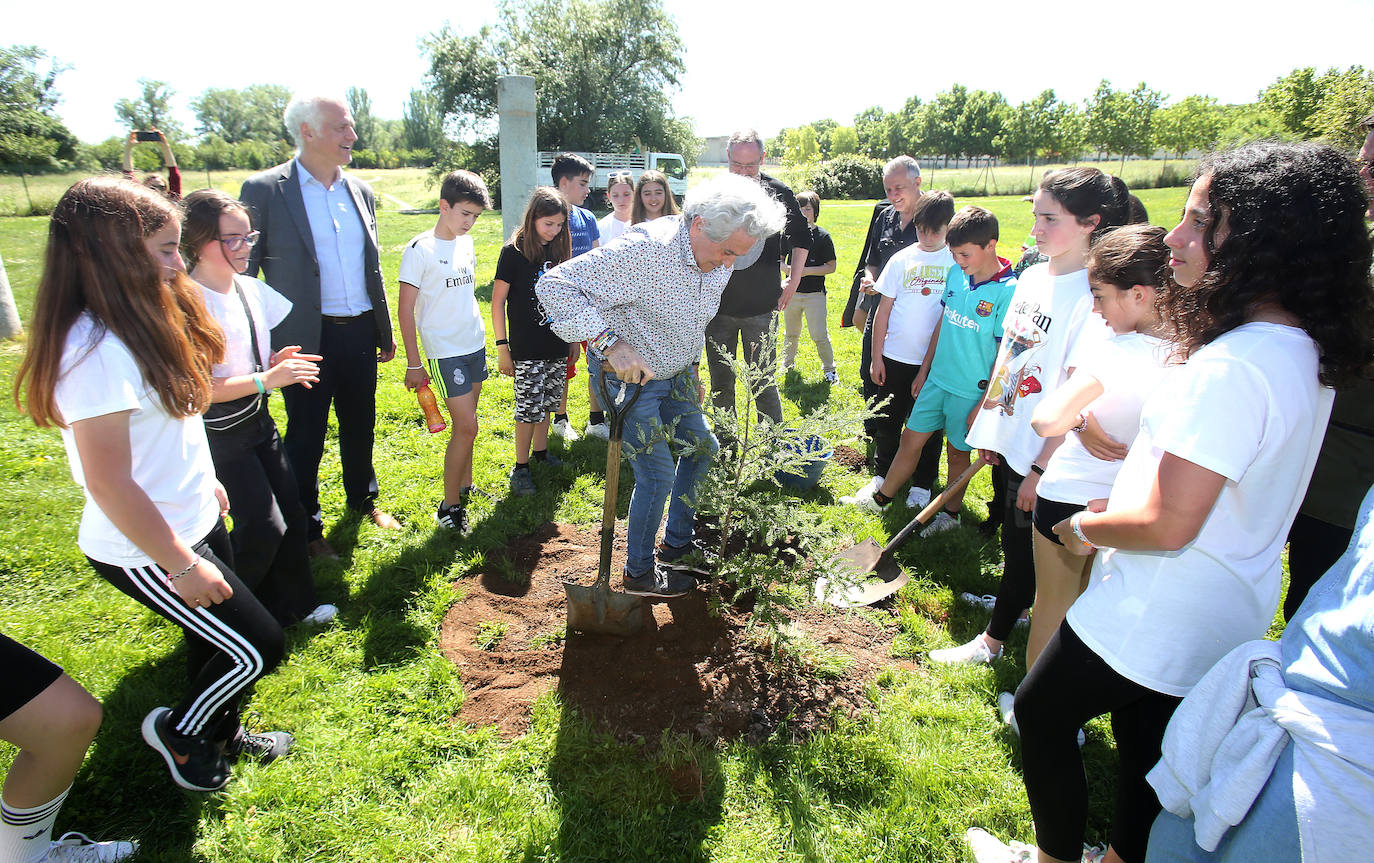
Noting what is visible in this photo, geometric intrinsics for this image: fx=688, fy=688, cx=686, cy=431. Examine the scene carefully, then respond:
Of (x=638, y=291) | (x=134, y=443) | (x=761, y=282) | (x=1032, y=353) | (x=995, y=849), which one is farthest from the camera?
(x=761, y=282)

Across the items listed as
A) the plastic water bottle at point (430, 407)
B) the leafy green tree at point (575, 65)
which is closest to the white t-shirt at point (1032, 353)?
the plastic water bottle at point (430, 407)

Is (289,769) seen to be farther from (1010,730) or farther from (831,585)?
(1010,730)

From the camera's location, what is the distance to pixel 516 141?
10.5m

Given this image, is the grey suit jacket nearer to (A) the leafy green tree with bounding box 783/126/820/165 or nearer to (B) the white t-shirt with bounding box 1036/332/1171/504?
(B) the white t-shirt with bounding box 1036/332/1171/504

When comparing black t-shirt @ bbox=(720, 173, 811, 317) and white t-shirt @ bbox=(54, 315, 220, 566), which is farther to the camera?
black t-shirt @ bbox=(720, 173, 811, 317)

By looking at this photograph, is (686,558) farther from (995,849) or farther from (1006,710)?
(995,849)

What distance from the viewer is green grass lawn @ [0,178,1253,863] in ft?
7.82

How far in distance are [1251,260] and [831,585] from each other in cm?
185

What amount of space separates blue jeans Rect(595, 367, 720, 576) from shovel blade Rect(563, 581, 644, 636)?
35cm

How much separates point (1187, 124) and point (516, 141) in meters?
53.7

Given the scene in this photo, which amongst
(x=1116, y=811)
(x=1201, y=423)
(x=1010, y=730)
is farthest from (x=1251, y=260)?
(x=1010, y=730)

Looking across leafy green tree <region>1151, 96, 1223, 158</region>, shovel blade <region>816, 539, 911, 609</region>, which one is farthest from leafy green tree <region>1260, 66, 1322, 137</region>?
shovel blade <region>816, 539, 911, 609</region>

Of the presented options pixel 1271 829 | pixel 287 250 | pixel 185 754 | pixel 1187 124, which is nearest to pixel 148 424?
pixel 185 754

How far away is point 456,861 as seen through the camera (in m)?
2.30
